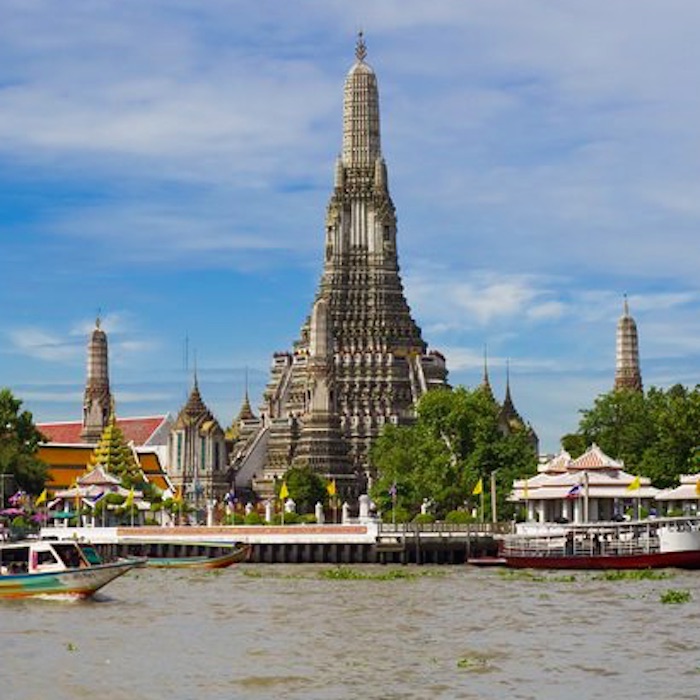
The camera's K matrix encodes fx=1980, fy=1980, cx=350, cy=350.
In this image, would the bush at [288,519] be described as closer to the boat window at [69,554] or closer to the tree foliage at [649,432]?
the tree foliage at [649,432]

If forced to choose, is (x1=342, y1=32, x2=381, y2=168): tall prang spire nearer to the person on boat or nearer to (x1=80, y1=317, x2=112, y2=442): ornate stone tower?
(x1=80, y1=317, x2=112, y2=442): ornate stone tower

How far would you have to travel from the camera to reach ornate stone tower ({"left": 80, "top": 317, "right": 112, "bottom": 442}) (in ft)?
541

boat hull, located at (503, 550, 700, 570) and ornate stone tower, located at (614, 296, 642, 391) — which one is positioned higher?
ornate stone tower, located at (614, 296, 642, 391)

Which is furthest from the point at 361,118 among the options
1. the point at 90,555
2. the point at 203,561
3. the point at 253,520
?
the point at 90,555

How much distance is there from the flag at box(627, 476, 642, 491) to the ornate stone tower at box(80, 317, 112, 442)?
72696 mm

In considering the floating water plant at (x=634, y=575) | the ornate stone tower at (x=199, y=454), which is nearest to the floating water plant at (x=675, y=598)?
the floating water plant at (x=634, y=575)

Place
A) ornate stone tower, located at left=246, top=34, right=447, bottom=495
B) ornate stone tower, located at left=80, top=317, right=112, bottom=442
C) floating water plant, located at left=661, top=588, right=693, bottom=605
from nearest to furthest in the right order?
floating water plant, located at left=661, top=588, right=693, bottom=605, ornate stone tower, located at left=246, top=34, right=447, bottom=495, ornate stone tower, located at left=80, top=317, right=112, bottom=442

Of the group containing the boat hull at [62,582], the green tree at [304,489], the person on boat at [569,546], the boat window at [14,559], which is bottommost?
the boat hull at [62,582]

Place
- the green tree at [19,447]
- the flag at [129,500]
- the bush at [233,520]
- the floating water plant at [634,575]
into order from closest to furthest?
the floating water plant at [634,575] < the flag at [129,500] < the bush at [233,520] < the green tree at [19,447]

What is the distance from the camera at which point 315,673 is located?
42.1 meters

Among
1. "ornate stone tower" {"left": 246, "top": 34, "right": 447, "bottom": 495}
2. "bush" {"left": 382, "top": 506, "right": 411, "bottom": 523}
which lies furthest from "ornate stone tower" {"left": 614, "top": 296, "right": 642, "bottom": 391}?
"bush" {"left": 382, "top": 506, "right": 411, "bottom": 523}

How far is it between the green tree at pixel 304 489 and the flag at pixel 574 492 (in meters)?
33.5

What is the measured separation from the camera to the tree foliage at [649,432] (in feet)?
343

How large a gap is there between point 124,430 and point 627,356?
42.7 m
